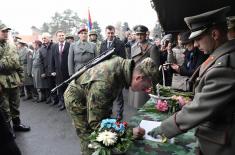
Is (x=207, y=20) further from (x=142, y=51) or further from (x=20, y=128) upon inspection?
(x=20, y=128)

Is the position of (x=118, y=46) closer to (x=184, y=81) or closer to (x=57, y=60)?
(x=57, y=60)

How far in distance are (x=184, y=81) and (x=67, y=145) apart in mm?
2166

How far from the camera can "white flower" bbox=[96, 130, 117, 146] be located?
1.69m

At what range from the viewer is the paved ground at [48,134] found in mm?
4148

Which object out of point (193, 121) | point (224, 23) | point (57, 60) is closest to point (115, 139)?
point (193, 121)

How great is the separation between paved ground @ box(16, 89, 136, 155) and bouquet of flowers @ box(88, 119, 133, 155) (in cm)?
235

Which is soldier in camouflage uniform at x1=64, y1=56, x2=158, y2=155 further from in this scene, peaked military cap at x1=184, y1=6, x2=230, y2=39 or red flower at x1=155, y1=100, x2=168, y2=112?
red flower at x1=155, y1=100, x2=168, y2=112

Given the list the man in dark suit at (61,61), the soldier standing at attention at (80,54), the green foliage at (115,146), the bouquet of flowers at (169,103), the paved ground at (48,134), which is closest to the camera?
the green foliage at (115,146)

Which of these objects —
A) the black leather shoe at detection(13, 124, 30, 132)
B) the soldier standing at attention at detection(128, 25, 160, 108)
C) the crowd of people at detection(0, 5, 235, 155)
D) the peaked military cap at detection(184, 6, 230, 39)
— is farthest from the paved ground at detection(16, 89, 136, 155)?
the peaked military cap at detection(184, 6, 230, 39)

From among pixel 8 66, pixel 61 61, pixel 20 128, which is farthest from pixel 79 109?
pixel 61 61

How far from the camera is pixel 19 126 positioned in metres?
5.05

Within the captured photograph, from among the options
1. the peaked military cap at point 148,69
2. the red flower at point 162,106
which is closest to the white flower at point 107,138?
the peaked military cap at point 148,69

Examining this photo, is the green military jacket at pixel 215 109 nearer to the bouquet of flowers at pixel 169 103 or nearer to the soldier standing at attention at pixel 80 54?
the bouquet of flowers at pixel 169 103

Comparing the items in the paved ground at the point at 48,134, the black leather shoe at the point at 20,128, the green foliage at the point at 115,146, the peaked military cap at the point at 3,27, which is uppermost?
the peaked military cap at the point at 3,27
